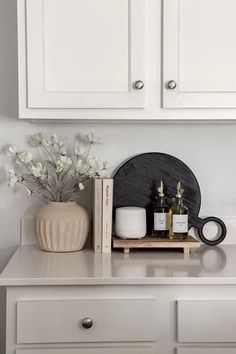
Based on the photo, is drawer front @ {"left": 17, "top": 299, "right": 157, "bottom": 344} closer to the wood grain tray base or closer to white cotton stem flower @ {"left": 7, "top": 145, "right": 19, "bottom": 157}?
the wood grain tray base

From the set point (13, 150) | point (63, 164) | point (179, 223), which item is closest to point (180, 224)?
point (179, 223)

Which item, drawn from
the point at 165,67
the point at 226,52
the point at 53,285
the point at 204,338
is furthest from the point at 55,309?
Result: the point at 226,52

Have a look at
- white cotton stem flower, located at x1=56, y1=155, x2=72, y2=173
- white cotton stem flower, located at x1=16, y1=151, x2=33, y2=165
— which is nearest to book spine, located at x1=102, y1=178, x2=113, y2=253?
white cotton stem flower, located at x1=56, y1=155, x2=72, y2=173

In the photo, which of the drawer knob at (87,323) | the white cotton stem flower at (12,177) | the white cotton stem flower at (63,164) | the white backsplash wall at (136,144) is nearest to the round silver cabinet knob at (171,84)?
the white backsplash wall at (136,144)

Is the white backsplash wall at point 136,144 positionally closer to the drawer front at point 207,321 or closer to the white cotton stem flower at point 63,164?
the white cotton stem flower at point 63,164

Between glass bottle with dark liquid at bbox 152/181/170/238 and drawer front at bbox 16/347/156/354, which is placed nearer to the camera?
drawer front at bbox 16/347/156/354

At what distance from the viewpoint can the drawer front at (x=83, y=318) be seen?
5.48 feet

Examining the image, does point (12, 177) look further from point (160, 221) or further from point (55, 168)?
point (160, 221)

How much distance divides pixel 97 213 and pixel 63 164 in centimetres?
22

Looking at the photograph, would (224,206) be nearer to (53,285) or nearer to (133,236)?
(133,236)

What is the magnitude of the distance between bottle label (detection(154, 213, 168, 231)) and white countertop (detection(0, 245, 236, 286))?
0.31 ft

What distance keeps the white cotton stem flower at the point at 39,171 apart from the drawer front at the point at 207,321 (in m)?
0.73

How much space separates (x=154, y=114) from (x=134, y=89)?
0.11 m

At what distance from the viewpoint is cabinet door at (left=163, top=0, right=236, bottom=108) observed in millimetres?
1896
